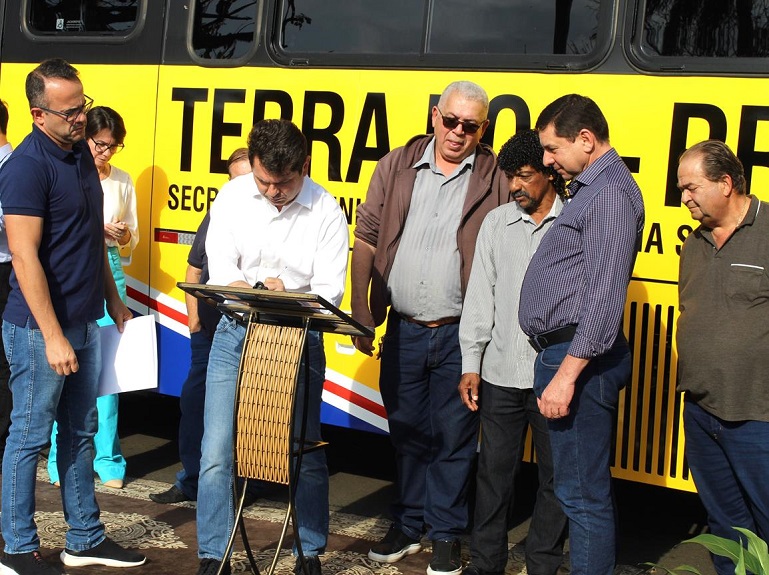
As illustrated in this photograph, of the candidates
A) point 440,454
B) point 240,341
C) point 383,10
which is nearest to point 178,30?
point 383,10

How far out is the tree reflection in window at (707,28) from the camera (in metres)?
4.73

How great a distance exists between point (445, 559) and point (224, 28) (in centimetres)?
319

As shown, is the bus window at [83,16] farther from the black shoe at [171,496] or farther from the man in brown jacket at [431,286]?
the black shoe at [171,496]

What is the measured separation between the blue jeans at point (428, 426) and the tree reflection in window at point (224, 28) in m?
1.98

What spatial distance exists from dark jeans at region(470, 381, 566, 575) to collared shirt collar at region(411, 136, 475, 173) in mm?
989

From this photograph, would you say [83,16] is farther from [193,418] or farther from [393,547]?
[393,547]

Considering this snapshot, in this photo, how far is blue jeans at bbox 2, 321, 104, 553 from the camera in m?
4.36

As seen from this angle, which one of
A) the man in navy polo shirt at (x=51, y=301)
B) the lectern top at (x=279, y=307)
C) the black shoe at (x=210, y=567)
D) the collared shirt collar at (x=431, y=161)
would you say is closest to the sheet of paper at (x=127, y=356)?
the man in navy polo shirt at (x=51, y=301)

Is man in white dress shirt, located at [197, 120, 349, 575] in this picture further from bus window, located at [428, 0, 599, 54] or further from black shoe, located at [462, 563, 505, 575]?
bus window, located at [428, 0, 599, 54]

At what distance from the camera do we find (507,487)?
4.56 m

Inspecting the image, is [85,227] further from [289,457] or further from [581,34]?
[581,34]

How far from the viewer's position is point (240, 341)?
4273 millimetres

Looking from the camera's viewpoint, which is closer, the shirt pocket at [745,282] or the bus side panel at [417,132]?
the shirt pocket at [745,282]

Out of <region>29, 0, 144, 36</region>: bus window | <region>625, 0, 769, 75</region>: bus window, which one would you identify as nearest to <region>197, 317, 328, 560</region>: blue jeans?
<region>625, 0, 769, 75</region>: bus window
